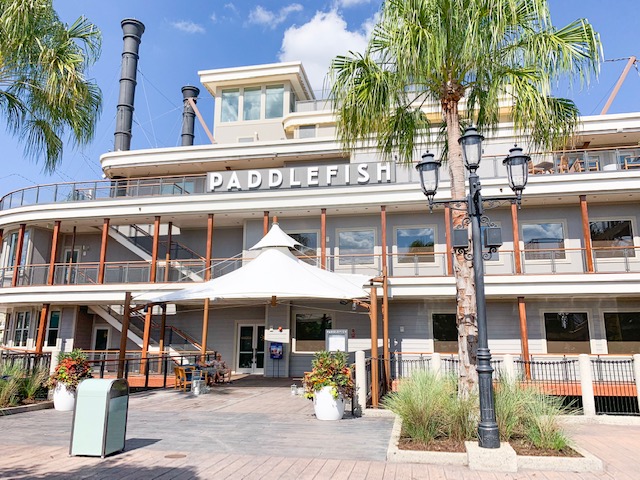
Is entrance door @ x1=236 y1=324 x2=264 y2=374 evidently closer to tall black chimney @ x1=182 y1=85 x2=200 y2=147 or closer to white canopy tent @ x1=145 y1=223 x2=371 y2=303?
white canopy tent @ x1=145 y1=223 x2=371 y2=303

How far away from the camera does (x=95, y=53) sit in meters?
10.9

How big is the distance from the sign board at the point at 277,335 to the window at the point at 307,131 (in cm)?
941

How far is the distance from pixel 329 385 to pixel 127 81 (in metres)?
27.4

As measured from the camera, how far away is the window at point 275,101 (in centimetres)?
2453

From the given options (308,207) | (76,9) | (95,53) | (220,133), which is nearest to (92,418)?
(95,53)

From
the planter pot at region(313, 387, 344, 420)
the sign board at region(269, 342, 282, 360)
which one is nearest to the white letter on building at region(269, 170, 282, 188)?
the sign board at region(269, 342, 282, 360)

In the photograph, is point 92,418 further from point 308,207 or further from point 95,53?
point 308,207

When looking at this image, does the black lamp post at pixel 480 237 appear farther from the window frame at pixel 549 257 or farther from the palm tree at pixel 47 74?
the window frame at pixel 549 257

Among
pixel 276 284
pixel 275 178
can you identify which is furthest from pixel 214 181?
pixel 276 284

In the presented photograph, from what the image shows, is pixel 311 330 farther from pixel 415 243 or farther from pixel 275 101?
pixel 275 101

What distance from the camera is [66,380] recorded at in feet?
34.2

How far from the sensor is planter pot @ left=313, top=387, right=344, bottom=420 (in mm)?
9188

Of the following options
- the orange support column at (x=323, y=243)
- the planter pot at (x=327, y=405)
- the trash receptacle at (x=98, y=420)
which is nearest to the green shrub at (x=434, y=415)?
the planter pot at (x=327, y=405)

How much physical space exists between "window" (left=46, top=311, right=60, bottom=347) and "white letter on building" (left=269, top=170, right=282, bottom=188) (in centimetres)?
1164
